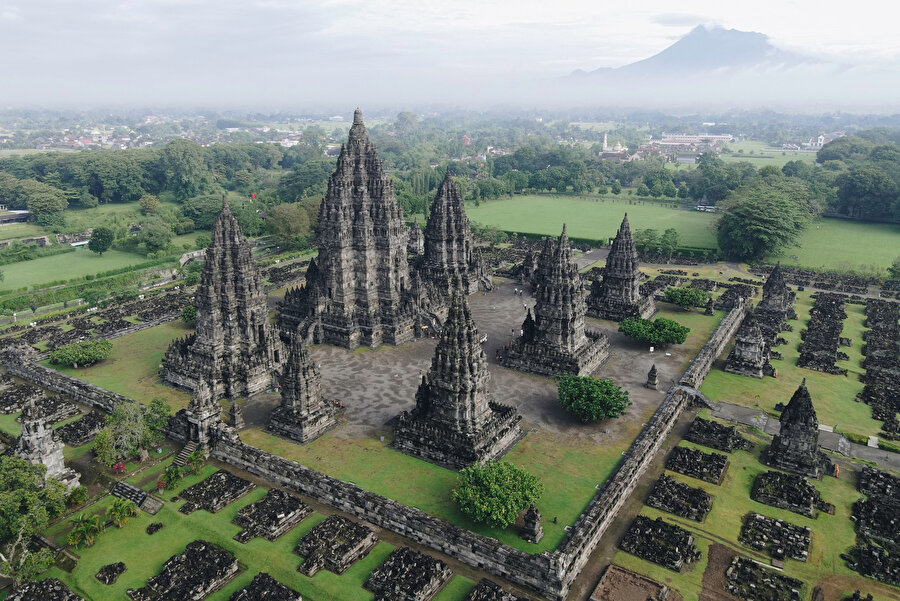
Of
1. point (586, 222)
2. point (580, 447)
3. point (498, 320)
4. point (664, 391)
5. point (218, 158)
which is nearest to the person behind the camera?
point (580, 447)

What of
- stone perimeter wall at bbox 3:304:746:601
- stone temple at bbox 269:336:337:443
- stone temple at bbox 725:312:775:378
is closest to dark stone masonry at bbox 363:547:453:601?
stone perimeter wall at bbox 3:304:746:601

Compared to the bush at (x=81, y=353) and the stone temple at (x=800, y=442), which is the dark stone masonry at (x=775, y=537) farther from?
the bush at (x=81, y=353)

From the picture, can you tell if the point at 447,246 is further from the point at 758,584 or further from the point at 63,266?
the point at 63,266

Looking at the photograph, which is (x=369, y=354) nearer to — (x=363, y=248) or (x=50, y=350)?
(x=363, y=248)

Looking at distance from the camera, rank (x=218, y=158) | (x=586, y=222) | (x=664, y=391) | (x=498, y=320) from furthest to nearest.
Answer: (x=218, y=158)
(x=586, y=222)
(x=498, y=320)
(x=664, y=391)

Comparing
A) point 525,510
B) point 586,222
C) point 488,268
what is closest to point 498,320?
point 488,268

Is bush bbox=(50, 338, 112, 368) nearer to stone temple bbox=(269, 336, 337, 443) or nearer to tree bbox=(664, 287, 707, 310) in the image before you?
stone temple bbox=(269, 336, 337, 443)

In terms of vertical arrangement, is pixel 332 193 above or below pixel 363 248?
above
